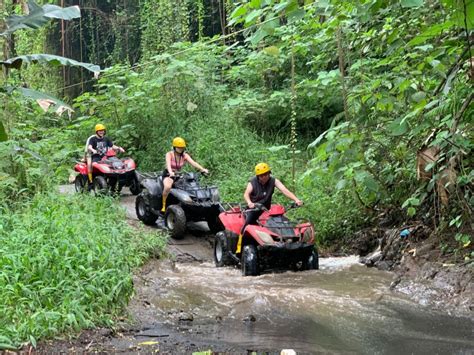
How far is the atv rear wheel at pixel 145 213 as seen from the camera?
11345 millimetres

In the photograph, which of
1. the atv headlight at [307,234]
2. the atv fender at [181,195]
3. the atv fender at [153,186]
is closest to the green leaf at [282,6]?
the atv headlight at [307,234]

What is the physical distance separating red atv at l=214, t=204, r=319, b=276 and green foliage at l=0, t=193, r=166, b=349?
1.71 m

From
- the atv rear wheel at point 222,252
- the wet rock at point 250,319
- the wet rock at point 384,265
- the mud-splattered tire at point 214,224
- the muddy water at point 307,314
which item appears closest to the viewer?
the muddy water at point 307,314

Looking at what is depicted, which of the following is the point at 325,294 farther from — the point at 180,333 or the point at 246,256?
the point at 180,333

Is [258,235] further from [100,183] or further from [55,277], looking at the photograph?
[100,183]

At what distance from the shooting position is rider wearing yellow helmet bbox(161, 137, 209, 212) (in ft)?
35.8

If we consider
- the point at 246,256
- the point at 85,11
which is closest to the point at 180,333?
the point at 246,256

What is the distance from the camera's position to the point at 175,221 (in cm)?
1045

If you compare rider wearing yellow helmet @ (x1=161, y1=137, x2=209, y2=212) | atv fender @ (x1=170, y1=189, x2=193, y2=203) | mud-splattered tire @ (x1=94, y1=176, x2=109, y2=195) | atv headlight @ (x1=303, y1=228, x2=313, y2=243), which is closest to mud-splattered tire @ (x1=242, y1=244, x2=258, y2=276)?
atv headlight @ (x1=303, y1=228, x2=313, y2=243)

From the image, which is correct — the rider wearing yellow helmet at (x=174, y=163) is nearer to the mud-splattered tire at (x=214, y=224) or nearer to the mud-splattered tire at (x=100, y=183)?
the mud-splattered tire at (x=214, y=224)

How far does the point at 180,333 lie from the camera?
5.45 m

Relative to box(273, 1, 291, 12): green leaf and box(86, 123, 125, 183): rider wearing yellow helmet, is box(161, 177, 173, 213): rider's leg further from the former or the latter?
box(273, 1, 291, 12): green leaf

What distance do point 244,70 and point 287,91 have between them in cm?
189

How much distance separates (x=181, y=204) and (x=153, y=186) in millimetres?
959
